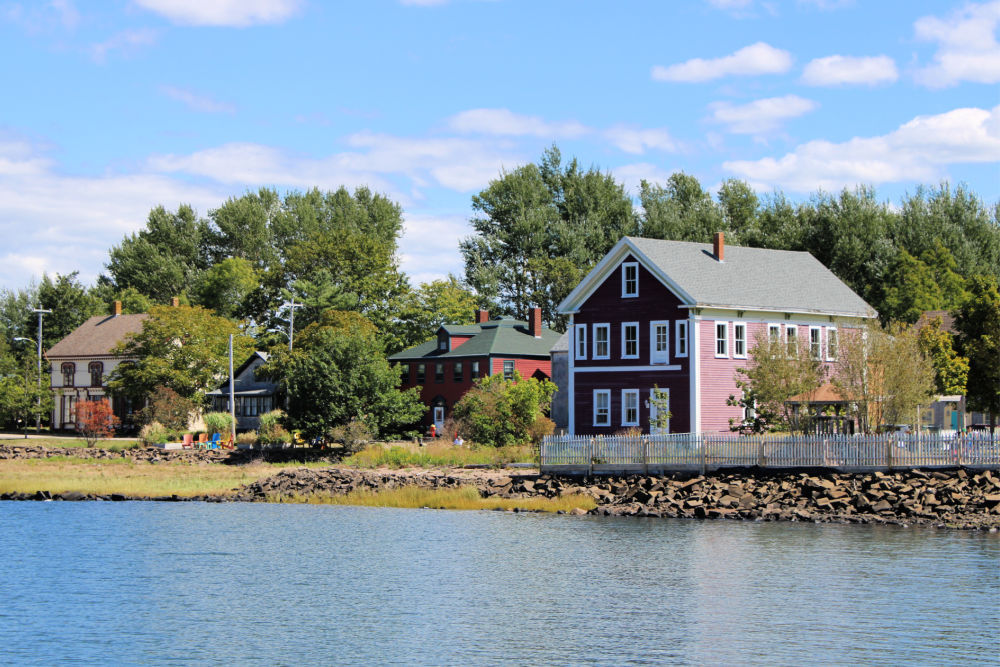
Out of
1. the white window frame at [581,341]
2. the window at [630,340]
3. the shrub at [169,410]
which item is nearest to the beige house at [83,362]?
the shrub at [169,410]

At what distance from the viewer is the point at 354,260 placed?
10494 cm

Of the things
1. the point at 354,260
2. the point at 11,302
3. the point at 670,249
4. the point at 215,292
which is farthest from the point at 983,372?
the point at 11,302

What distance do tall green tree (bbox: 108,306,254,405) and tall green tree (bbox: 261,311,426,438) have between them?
20.5 m

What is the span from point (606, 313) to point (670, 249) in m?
5.38

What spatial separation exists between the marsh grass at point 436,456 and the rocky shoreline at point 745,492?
393cm

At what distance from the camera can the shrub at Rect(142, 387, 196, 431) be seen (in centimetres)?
9006

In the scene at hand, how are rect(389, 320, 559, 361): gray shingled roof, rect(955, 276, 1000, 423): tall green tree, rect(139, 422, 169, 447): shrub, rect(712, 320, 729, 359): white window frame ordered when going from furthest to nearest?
rect(389, 320, 559, 361): gray shingled roof < rect(139, 422, 169, 447): shrub < rect(712, 320, 729, 359): white window frame < rect(955, 276, 1000, 423): tall green tree

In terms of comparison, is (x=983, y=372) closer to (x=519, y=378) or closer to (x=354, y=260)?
(x=519, y=378)

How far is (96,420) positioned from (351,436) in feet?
91.6

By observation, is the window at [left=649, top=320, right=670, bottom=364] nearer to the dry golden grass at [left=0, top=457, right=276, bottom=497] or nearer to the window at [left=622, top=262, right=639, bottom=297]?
the window at [left=622, top=262, right=639, bottom=297]

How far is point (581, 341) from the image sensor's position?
69000mm

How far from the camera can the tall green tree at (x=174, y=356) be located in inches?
3716

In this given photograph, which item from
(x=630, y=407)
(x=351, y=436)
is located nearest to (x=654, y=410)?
(x=630, y=407)

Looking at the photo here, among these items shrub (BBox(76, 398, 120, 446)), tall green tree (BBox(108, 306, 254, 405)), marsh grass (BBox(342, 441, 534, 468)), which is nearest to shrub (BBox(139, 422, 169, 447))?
shrub (BBox(76, 398, 120, 446))
